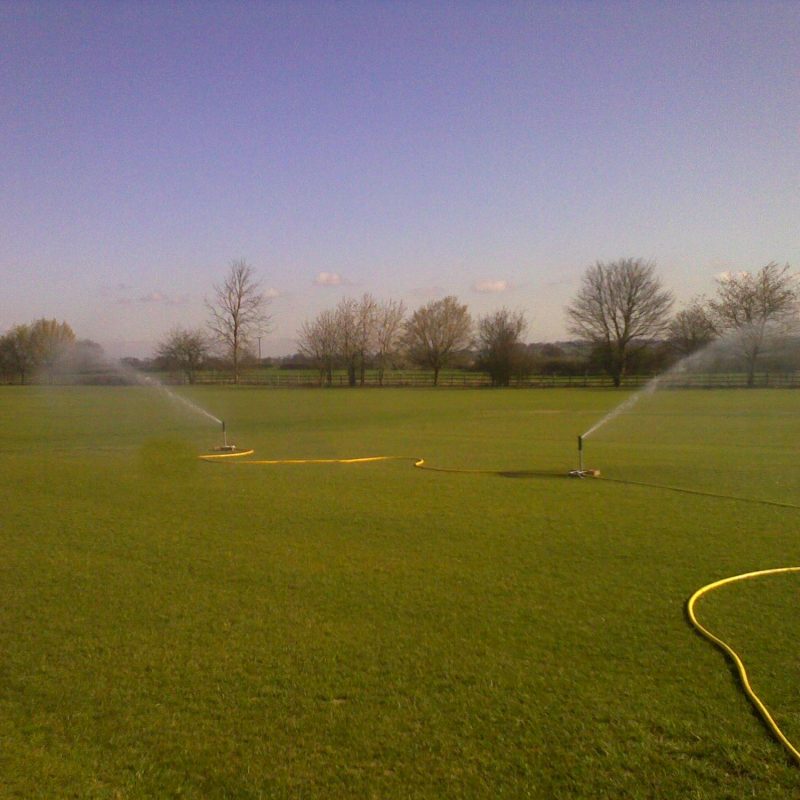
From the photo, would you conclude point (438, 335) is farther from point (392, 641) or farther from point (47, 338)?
point (392, 641)

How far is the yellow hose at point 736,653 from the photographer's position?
3.61 metres

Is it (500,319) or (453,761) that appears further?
(500,319)

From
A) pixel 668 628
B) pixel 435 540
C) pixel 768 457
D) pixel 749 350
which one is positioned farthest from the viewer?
pixel 749 350

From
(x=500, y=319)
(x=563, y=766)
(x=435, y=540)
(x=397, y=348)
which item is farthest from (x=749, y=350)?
(x=563, y=766)

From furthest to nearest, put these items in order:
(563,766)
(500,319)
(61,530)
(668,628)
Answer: (500,319) → (61,530) → (668,628) → (563,766)

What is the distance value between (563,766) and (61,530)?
7.01 metres

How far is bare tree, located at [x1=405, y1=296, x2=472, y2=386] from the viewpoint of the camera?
278 feet

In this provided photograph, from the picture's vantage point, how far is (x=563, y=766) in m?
3.41

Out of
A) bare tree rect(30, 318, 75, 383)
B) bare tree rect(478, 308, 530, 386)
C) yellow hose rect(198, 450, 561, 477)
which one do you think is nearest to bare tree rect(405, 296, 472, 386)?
bare tree rect(478, 308, 530, 386)

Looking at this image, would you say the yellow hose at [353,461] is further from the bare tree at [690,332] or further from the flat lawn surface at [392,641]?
the bare tree at [690,332]

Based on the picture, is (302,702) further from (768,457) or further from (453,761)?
(768,457)

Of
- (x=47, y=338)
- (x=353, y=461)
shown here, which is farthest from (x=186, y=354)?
(x=353, y=461)

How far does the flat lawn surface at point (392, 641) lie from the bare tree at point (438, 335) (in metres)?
73.4

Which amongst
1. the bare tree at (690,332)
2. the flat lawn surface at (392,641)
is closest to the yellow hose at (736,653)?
the flat lawn surface at (392,641)
